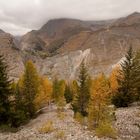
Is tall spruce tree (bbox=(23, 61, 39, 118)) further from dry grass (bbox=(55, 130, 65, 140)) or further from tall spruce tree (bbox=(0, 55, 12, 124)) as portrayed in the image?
dry grass (bbox=(55, 130, 65, 140))

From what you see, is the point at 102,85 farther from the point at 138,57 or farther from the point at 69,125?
the point at 138,57

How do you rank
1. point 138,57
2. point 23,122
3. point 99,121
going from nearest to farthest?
1. point 99,121
2. point 23,122
3. point 138,57

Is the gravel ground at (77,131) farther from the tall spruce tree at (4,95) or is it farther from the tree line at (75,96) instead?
the tall spruce tree at (4,95)

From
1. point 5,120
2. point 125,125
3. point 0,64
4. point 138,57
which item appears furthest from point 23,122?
point 138,57

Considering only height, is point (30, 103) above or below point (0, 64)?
below

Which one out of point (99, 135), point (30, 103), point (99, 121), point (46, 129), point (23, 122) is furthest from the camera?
point (30, 103)

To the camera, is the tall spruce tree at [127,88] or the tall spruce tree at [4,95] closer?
the tall spruce tree at [4,95]

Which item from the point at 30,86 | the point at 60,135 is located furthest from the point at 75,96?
the point at 60,135

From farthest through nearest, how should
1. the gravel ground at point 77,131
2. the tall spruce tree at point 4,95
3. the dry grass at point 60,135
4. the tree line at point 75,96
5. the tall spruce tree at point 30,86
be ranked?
1. the tall spruce tree at point 30,86
2. the tree line at point 75,96
3. the tall spruce tree at point 4,95
4. the gravel ground at point 77,131
5. the dry grass at point 60,135

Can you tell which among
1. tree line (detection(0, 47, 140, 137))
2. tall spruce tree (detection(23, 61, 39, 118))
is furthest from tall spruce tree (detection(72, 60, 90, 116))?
tall spruce tree (detection(23, 61, 39, 118))

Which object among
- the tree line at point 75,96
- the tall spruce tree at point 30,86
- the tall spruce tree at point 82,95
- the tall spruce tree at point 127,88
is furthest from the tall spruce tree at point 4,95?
the tall spruce tree at point 127,88

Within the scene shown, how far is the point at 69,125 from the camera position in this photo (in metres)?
42.2

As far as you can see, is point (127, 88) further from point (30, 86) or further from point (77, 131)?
point (77, 131)

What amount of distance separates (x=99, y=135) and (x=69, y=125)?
6923mm
